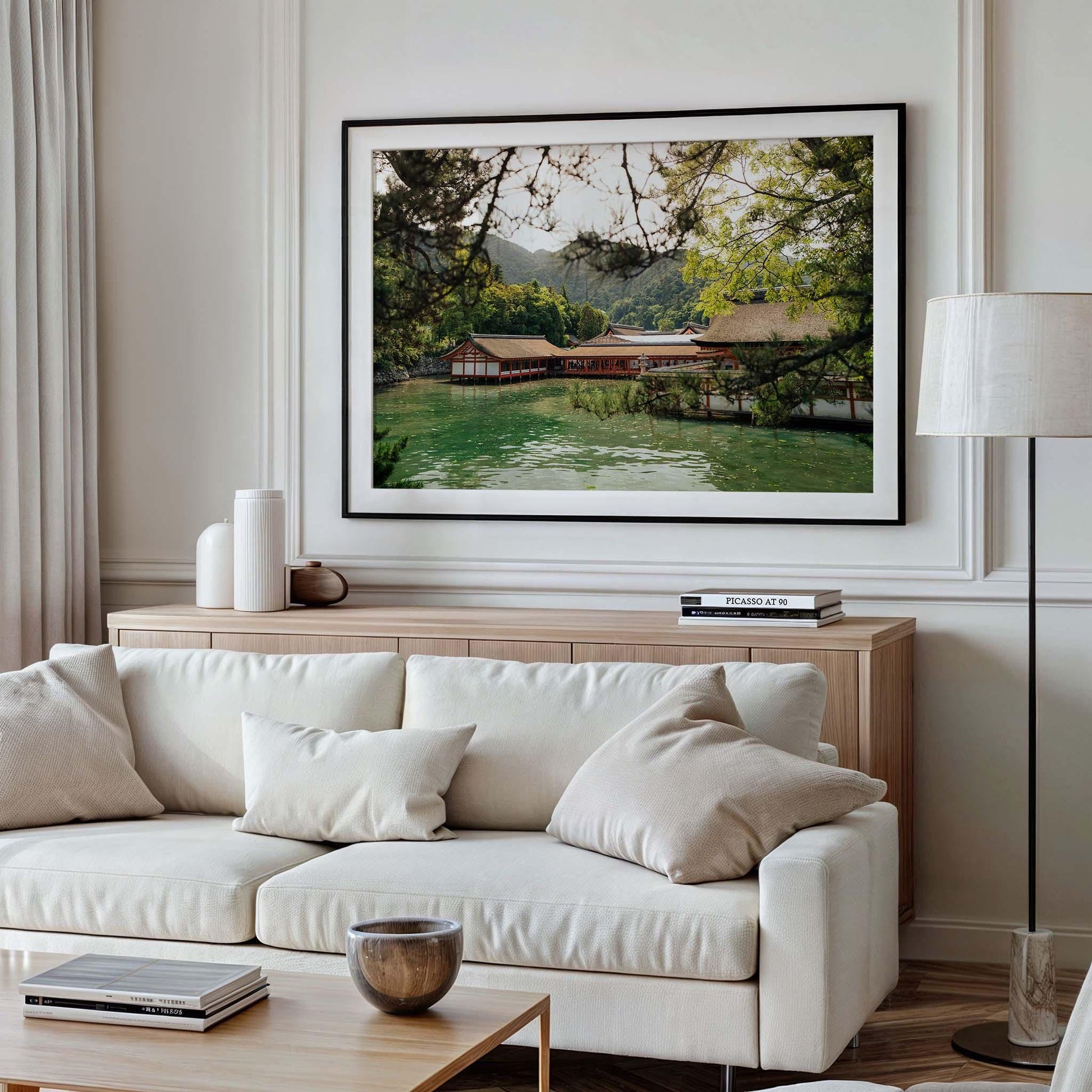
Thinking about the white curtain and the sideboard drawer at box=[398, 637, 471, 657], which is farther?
the white curtain

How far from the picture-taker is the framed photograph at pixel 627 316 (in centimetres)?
376

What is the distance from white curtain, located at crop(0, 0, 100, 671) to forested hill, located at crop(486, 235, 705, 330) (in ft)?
3.97

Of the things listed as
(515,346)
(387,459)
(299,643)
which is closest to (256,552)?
(299,643)

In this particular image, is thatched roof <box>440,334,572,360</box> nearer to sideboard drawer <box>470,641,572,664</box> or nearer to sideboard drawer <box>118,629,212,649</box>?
sideboard drawer <box>470,641,572,664</box>

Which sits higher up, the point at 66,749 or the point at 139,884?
the point at 66,749

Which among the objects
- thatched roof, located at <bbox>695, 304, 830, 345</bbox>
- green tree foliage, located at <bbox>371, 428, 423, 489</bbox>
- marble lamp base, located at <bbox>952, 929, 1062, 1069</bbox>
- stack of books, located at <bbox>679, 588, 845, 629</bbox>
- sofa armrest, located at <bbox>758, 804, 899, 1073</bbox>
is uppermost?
thatched roof, located at <bbox>695, 304, 830, 345</bbox>

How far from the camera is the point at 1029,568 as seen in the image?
10.2 ft

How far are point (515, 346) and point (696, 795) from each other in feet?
5.74

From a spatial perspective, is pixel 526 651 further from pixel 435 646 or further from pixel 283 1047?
pixel 283 1047

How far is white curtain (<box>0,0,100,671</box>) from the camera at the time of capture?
3803 mm

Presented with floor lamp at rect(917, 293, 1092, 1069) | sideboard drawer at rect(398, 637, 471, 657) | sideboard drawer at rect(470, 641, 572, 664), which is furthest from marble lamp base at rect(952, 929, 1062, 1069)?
sideboard drawer at rect(398, 637, 471, 657)

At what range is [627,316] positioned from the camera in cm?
392

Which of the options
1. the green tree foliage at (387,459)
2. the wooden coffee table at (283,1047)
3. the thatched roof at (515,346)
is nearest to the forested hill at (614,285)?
the thatched roof at (515,346)

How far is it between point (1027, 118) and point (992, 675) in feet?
4.68
